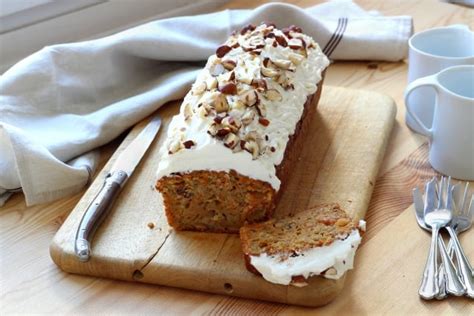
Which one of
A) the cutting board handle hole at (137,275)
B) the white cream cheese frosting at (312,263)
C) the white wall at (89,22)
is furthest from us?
the white wall at (89,22)

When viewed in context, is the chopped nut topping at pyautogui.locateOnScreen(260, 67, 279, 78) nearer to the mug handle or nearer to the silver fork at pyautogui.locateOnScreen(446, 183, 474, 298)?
the mug handle

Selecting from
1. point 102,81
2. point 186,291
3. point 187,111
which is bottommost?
point 186,291

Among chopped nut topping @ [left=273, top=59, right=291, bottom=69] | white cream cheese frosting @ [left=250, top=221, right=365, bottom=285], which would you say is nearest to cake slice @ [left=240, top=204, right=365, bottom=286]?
white cream cheese frosting @ [left=250, top=221, right=365, bottom=285]

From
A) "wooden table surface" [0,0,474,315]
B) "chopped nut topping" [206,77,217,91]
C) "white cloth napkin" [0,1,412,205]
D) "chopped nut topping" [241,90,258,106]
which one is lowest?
"wooden table surface" [0,0,474,315]

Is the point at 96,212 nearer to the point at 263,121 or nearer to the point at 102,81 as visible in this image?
the point at 263,121

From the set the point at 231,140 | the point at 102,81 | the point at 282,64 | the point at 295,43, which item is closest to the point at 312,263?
the point at 231,140

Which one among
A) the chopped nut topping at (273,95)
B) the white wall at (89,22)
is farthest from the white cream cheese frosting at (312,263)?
the white wall at (89,22)

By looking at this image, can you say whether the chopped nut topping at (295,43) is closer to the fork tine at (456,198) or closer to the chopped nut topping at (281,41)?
the chopped nut topping at (281,41)
